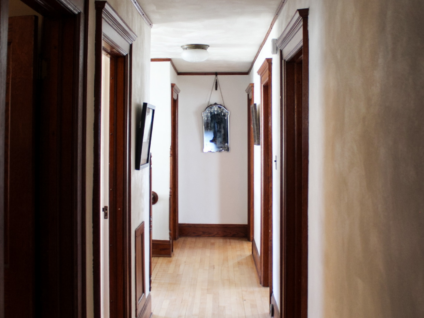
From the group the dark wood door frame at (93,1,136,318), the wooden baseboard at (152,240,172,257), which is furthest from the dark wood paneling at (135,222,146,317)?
the wooden baseboard at (152,240,172,257)

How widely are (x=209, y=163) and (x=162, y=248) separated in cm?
160

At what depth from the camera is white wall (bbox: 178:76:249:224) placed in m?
5.87

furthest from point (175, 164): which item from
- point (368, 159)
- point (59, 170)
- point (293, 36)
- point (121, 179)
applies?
point (368, 159)

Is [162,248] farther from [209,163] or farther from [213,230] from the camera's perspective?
[209,163]

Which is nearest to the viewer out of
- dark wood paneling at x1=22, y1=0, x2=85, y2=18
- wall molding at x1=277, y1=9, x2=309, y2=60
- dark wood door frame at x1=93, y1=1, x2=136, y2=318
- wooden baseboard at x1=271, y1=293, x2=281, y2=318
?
dark wood paneling at x1=22, y1=0, x2=85, y2=18

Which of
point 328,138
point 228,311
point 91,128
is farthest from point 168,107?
point 328,138

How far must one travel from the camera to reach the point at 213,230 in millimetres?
5879

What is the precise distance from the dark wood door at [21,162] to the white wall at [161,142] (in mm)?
3326

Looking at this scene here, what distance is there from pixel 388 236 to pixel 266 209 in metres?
2.97

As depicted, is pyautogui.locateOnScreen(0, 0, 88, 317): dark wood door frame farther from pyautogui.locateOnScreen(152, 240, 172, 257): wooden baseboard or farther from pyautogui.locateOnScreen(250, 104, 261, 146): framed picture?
pyautogui.locateOnScreen(152, 240, 172, 257): wooden baseboard

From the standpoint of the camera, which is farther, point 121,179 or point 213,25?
point 213,25

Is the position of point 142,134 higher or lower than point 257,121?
lower

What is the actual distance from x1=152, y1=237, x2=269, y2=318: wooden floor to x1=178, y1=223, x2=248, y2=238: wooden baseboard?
40cm


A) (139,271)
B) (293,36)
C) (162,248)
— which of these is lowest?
(162,248)
